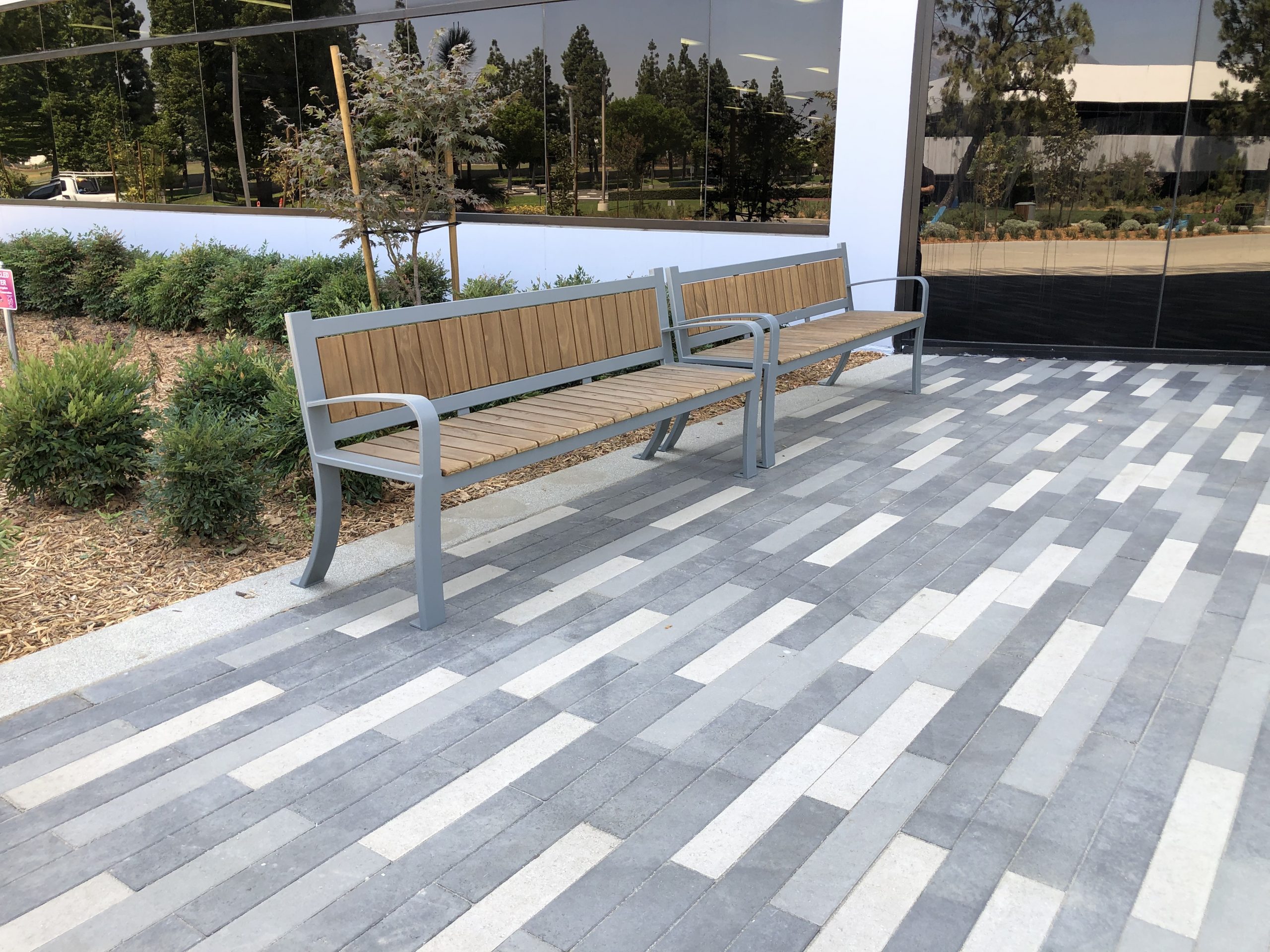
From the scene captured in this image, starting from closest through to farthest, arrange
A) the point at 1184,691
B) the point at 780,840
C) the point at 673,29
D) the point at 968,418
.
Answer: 1. the point at 780,840
2. the point at 1184,691
3. the point at 968,418
4. the point at 673,29

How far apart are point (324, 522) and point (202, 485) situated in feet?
2.33

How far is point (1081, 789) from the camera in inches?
112

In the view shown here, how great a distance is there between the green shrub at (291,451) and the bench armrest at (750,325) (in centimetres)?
199

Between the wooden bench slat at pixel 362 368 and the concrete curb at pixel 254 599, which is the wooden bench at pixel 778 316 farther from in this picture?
the wooden bench slat at pixel 362 368

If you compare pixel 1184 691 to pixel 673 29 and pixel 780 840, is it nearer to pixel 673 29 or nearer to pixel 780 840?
pixel 780 840

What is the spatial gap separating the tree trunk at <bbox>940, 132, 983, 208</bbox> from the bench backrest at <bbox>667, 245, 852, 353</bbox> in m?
1.58

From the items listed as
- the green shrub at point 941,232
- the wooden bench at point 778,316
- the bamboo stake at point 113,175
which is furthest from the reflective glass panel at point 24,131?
the green shrub at point 941,232

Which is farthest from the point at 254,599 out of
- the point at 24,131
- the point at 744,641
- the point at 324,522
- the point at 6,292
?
the point at 24,131

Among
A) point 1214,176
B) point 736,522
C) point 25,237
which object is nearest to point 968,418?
point 736,522

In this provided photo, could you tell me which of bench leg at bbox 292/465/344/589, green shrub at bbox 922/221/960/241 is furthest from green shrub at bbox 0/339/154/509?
green shrub at bbox 922/221/960/241

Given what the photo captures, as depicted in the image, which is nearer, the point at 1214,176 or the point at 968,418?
the point at 968,418

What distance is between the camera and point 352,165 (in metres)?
7.40

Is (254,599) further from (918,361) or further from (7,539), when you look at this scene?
(918,361)

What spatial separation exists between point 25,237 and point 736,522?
43.8 feet
